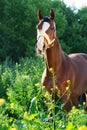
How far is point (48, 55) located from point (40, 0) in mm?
19105

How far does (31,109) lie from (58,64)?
4754 millimetres

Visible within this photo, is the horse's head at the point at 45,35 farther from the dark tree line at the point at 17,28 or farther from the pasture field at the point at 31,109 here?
the dark tree line at the point at 17,28

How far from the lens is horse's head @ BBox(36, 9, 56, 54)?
7.36 m

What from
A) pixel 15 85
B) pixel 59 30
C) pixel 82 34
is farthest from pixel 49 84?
pixel 82 34

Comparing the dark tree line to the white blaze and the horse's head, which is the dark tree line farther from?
the white blaze

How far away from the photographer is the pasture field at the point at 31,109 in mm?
3295

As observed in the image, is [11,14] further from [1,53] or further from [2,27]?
[1,53]

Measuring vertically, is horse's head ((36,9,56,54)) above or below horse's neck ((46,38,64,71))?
above

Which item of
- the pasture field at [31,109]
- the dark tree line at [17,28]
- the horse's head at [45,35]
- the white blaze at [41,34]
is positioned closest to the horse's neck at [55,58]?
the horse's head at [45,35]

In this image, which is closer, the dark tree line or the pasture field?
the pasture field

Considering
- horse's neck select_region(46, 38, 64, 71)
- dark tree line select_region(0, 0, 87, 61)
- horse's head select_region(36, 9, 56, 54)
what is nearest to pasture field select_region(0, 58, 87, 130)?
horse's neck select_region(46, 38, 64, 71)

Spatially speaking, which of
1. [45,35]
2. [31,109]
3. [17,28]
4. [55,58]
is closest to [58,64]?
[55,58]

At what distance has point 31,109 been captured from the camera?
356cm

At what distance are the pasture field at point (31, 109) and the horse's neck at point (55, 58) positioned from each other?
1.41ft
